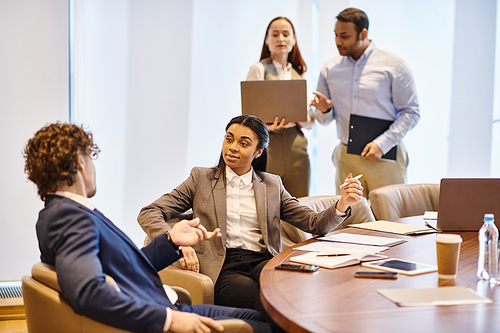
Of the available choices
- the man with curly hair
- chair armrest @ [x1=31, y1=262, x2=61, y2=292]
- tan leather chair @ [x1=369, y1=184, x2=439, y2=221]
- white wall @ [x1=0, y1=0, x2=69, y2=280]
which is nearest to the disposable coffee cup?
the man with curly hair

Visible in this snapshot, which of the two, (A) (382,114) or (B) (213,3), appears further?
(B) (213,3)

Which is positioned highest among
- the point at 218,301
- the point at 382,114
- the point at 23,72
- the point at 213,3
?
the point at 213,3

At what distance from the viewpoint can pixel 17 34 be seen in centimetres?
362

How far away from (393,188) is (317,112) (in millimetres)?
857

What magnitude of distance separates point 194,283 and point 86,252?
69 cm

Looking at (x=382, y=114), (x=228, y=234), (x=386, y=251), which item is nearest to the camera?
(x=386, y=251)

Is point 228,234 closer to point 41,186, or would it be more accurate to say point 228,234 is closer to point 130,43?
point 41,186

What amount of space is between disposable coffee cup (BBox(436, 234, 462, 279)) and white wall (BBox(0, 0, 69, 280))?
3.14 m

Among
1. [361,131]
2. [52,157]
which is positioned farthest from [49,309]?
[361,131]

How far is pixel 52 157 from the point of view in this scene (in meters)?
1.27

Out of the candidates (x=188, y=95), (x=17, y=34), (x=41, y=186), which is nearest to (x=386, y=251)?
(x=41, y=186)

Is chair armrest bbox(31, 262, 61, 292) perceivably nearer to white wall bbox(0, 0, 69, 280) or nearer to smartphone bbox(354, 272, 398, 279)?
smartphone bbox(354, 272, 398, 279)

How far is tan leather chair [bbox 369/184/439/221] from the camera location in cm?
301

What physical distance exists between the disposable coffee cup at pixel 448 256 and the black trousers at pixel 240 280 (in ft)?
2.26
